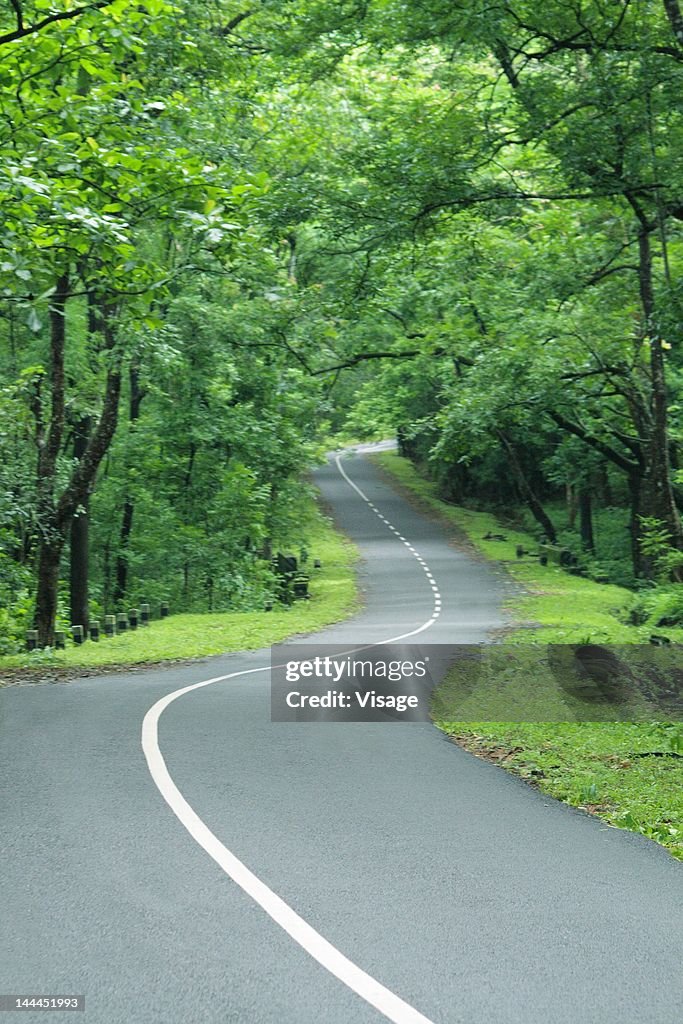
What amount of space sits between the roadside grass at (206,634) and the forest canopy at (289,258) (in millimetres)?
1480

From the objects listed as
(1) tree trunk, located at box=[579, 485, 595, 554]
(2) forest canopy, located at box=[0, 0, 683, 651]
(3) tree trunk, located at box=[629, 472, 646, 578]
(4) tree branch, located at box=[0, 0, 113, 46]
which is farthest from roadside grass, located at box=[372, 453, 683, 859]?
(1) tree trunk, located at box=[579, 485, 595, 554]

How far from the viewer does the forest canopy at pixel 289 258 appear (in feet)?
42.7

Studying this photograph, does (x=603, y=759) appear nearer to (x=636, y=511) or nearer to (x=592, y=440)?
(x=592, y=440)

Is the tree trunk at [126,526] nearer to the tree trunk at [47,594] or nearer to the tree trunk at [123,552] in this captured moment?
the tree trunk at [123,552]

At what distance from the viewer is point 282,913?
19.9ft

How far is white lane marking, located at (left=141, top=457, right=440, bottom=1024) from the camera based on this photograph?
193 inches

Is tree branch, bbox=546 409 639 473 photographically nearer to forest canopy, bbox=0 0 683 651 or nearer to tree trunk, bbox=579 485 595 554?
forest canopy, bbox=0 0 683 651

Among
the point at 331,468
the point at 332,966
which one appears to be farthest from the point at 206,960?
the point at 331,468

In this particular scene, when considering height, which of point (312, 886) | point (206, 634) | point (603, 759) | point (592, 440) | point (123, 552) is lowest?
point (206, 634)

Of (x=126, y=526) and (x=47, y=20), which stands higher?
(x=47, y=20)

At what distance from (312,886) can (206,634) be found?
17.1 m

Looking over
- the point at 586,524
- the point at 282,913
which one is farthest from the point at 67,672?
the point at 586,524

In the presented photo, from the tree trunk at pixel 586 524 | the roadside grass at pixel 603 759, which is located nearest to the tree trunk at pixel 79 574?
the roadside grass at pixel 603 759

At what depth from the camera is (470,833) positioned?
7930 mm
